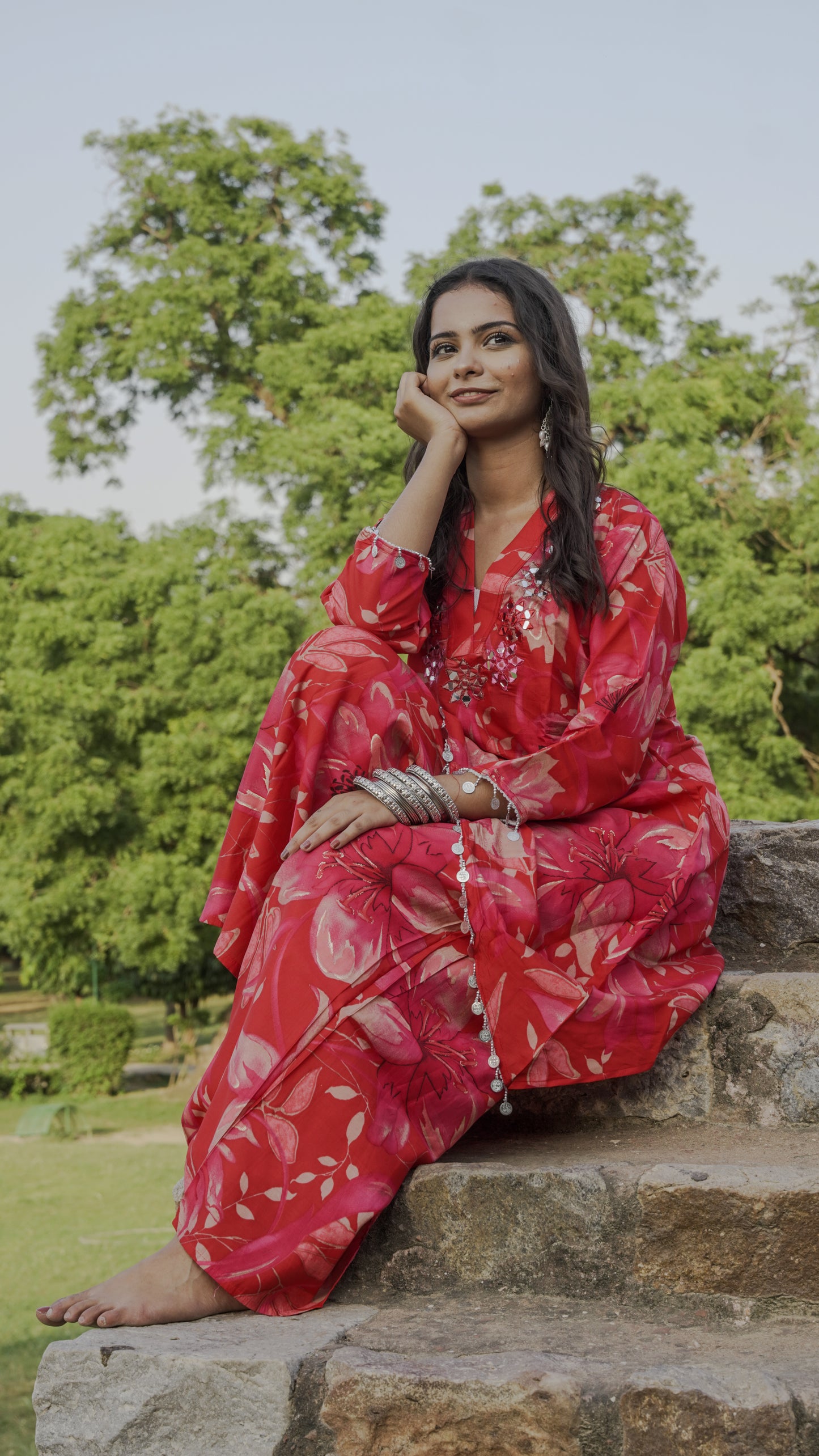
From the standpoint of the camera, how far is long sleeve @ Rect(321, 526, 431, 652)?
242 centimetres

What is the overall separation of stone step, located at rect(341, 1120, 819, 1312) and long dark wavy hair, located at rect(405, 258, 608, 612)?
1080 mm

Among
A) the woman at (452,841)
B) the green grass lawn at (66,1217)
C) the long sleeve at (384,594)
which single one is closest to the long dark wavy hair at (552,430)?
the woman at (452,841)

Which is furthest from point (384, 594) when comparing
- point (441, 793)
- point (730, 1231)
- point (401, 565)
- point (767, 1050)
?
point (730, 1231)

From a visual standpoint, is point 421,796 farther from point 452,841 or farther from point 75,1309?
point 75,1309

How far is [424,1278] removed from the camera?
79.7 inches

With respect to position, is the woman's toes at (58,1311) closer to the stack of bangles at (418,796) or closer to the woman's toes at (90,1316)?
the woman's toes at (90,1316)

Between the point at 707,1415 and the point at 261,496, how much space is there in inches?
523

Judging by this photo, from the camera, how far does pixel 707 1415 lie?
1567 millimetres

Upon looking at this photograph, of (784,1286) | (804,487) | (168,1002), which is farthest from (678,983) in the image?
(168,1002)

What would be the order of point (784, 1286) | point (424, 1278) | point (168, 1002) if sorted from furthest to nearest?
1. point (168, 1002)
2. point (424, 1278)
3. point (784, 1286)

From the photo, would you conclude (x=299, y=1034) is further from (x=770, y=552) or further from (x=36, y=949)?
(x=36, y=949)

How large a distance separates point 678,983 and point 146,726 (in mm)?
13032

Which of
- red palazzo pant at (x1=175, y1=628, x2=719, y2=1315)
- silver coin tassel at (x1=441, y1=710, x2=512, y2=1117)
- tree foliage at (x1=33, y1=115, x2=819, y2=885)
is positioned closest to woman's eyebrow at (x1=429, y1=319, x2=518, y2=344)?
red palazzo pant at (x1=175, y1=628, x2=719, y2=1315)

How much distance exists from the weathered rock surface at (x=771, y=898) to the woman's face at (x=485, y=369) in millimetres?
1059
